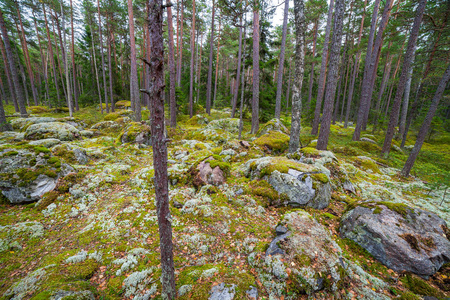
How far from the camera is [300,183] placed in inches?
230

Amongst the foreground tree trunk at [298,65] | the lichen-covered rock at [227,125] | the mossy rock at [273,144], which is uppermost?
the foreground tree trunk at [298,65]

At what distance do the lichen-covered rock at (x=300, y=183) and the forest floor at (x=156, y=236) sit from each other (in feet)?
1.13

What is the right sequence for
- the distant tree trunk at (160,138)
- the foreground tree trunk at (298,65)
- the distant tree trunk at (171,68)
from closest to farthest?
the distant tree trunk at (160,138) → the foreground tree trunk at (298,65) → the distant tree trunk at (171,68)

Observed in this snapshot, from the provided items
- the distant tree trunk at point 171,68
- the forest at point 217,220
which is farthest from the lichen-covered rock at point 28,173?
the distant tree trunk at point 171,68

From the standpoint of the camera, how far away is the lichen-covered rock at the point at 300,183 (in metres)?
5.76

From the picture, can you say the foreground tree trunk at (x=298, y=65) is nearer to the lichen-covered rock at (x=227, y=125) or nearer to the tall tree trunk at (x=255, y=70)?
the tall tree trunk at (x=255, y=70)

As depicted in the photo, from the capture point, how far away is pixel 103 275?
11.8 ft

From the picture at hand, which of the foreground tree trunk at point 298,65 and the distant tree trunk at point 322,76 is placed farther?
the distant tree trunk at point 322,76

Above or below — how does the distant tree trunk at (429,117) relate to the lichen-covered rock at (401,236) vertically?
above

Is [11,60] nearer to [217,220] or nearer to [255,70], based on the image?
[255,70]

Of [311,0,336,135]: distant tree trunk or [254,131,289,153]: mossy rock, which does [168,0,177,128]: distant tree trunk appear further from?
[311,0,336,135]: distant tree trunk

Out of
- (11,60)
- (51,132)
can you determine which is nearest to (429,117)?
(51,132)

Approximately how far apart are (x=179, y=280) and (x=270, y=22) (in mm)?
20748

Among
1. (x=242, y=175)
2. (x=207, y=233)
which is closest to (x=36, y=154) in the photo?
→ (x=207, y=233)
